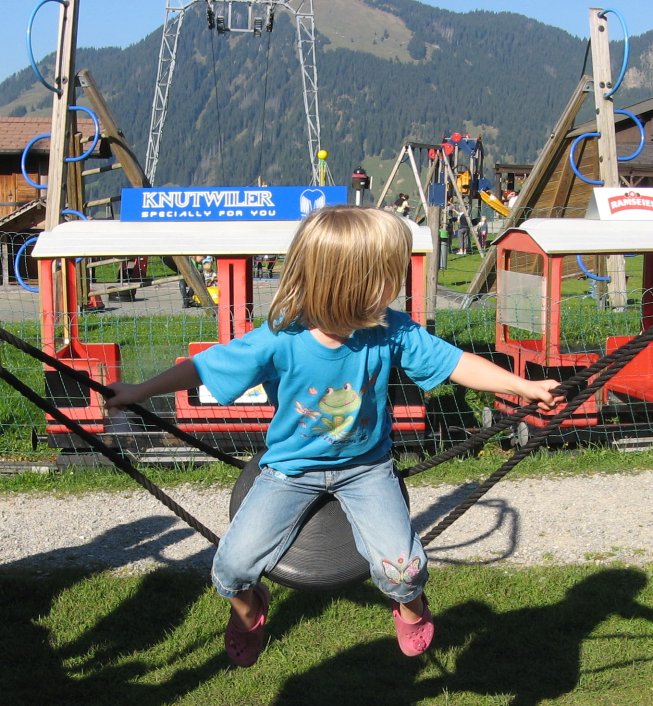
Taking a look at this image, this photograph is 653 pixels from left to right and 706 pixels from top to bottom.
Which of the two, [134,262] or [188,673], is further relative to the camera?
[134,262]

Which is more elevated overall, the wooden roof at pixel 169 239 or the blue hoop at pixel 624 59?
the blue hoop at pixel 624 59

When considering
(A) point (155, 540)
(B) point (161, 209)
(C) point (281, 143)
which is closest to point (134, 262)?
(B) point (161, 209)

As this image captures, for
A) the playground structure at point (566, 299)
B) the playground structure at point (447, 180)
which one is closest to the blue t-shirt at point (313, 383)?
the playground structure at point (566, 299)

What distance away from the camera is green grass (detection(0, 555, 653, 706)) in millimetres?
3771

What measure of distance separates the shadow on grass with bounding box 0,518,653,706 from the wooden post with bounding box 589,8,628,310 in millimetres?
5807

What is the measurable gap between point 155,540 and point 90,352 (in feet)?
7.39

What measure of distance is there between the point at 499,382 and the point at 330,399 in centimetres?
51

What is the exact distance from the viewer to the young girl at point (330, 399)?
9.16ft

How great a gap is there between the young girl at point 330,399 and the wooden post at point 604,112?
7.40m

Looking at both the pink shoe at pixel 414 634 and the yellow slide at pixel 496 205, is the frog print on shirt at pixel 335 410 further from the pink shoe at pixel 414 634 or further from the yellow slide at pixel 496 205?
the yellow slide at pixel 496 205

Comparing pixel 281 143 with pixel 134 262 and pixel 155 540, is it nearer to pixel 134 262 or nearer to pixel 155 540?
pixel 134 262

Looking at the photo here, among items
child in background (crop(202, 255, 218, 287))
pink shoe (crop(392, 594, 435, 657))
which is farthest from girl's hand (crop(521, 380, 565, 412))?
child in background (crop(202, 255, 218, 287))

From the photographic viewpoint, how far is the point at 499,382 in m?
2.96

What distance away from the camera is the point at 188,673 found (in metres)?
3.94
